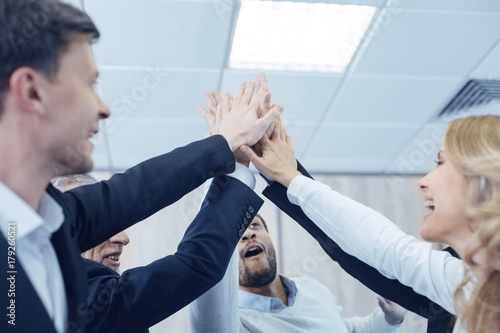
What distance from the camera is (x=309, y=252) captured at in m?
4.48

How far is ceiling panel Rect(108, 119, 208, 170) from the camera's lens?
3779mm

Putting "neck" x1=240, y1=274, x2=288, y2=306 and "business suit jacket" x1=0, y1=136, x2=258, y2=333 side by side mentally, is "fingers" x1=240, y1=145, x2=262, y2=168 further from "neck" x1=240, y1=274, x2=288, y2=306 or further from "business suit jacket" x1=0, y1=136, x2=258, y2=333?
"neck" x1=240, y1=274, x2=288, y2=306

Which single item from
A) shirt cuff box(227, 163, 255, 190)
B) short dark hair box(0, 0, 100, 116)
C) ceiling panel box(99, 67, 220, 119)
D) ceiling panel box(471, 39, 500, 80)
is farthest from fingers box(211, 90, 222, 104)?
ceiling panel box(471, 39, 500, 80)

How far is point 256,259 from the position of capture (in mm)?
2340

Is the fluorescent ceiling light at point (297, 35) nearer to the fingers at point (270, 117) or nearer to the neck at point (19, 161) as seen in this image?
the fingers at point (270, 117)

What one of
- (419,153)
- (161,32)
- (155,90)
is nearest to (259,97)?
(161,32)

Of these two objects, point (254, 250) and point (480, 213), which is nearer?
point (480, 213)

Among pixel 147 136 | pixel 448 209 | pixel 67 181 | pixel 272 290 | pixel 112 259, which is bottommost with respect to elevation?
pixel 272 290

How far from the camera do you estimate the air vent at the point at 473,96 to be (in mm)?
3475

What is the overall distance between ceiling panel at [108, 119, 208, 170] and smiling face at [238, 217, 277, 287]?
5.02 ft

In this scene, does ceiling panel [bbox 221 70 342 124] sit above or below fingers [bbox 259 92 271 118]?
below

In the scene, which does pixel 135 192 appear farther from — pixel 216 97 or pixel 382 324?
pixel 382 324

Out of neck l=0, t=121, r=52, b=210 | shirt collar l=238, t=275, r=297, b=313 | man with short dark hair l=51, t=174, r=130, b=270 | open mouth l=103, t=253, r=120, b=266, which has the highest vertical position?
neck l=0, t=121, r=52, b=210

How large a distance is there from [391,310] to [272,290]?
48 centimetres
